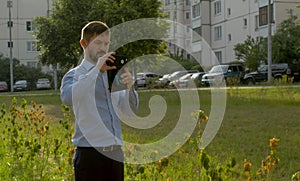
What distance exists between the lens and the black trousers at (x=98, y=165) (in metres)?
3.48

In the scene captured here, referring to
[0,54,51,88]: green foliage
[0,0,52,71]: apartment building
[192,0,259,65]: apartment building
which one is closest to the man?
[192,0,259,65]: apartment building

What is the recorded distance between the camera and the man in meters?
3.40

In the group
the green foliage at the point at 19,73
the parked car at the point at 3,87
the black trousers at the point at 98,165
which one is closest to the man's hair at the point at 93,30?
the black trousers at the point at 98,165

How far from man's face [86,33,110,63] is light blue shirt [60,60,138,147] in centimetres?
8

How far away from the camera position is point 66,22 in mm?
30734

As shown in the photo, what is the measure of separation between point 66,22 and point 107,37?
27964 mm

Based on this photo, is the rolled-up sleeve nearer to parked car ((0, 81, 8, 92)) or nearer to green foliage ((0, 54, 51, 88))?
Answer: parked car ((0, 81, 8, 92))

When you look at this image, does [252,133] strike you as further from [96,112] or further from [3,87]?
[3,87]

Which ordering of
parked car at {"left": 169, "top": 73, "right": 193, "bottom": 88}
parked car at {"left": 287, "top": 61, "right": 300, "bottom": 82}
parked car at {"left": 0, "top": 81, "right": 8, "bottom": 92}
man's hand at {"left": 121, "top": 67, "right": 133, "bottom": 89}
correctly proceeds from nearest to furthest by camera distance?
1. man's hand at {"left": 121, "top": 67, "right": 133, "bottom": 89}
2. parked car at {"left": 169, "top": 73, "right": 193, "bottom": 88}
3. parked car at {"left": 287, "top": 61, "right": 300, "bottom": 82}
4. parked car at {"left": 0, "top": 81, "right": 8, "bottom": 92}

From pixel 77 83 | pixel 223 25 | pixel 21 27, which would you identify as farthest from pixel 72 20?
pixel 21 27

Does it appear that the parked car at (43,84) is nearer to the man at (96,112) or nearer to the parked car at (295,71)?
the parked car at (295,71)

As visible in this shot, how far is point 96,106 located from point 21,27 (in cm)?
6427

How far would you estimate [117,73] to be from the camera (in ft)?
10.8

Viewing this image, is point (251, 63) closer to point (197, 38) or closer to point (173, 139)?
point (197, 38)
